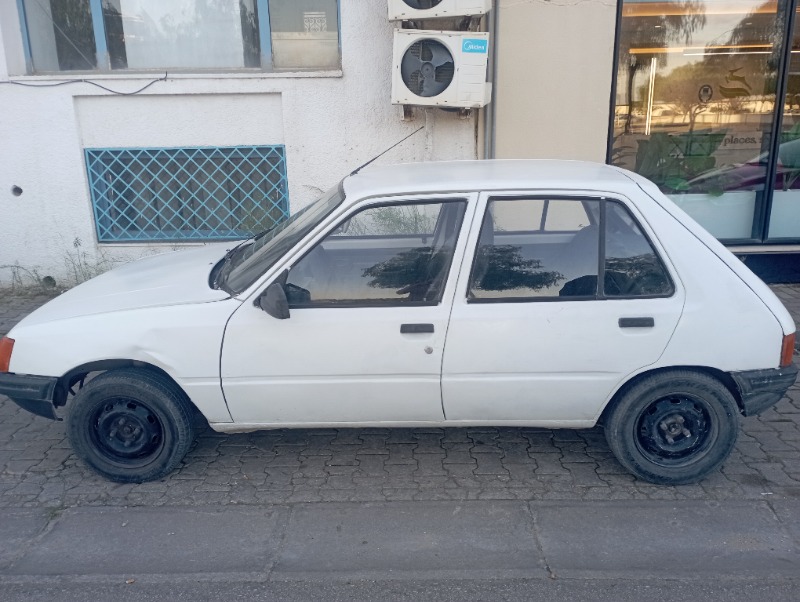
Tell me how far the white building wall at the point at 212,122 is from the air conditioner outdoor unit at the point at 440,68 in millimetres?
518

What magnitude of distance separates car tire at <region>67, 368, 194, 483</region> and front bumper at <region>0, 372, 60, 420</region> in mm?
133

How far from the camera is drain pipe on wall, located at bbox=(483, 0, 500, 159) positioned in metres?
6.97

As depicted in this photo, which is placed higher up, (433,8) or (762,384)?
(433,8)

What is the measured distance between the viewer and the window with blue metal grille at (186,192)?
7.52m

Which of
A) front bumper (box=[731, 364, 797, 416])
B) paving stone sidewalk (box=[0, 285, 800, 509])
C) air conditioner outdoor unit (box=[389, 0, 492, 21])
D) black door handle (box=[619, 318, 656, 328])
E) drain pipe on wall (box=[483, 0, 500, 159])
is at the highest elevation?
air conditioner outdoor unit (box=[389, 0, 492, 21])

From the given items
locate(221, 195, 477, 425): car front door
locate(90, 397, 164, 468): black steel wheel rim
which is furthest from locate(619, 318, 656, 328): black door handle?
locate(90, 397, 164, 468): black steel wheel rim

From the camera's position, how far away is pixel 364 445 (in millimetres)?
4367

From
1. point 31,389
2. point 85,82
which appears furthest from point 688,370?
point 85,82

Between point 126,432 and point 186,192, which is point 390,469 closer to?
point 126,432

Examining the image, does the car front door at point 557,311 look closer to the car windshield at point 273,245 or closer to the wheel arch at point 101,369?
the car windshield at point 273,245

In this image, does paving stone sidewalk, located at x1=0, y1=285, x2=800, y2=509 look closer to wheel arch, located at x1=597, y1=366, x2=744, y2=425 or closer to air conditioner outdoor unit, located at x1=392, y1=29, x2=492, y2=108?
wheel arch, located at x1=597, y1=366, x2=744, y2=425

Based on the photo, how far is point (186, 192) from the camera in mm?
7656

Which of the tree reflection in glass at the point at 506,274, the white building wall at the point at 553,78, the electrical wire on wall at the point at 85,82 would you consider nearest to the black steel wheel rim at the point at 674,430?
the tree reflection in glass at the point at 506,274

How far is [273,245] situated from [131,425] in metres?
1.27
